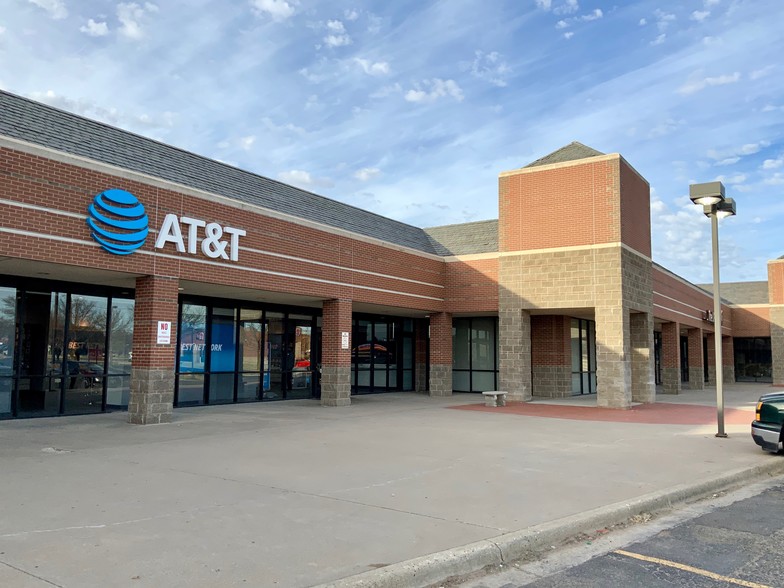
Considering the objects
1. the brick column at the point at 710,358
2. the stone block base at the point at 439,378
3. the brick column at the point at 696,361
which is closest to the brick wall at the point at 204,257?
the stone block base at the point at 439,378

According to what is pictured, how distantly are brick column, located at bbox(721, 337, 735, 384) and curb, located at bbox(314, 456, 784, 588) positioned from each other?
132 ft

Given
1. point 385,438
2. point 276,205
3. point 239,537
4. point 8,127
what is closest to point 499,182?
point 276,205

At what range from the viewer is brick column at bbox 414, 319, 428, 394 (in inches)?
1089

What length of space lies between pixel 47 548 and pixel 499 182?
2048 cm

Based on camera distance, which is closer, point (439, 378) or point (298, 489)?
point (298, 489)

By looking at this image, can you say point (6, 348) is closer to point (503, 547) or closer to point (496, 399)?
point (503, 547)

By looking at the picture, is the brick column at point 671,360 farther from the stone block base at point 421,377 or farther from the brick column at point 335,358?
the brick column at point 335,358

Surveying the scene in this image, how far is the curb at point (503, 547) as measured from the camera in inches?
184

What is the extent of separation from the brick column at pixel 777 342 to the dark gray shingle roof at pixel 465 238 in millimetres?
24510

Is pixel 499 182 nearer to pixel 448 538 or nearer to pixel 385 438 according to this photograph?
pixel 385 438

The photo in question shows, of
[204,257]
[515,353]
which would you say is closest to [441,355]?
[515,353]

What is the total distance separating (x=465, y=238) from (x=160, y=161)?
1434cm

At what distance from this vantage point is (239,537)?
562 cm

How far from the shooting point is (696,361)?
36.3 meters
